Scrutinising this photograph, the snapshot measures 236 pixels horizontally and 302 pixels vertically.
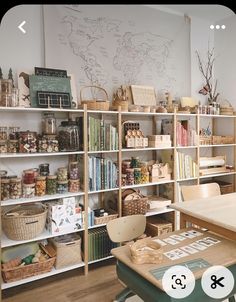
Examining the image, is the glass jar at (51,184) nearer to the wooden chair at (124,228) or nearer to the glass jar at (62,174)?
the glass jar at (62,174)

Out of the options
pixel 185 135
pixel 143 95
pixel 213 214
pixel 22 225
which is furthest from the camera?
pixel 185 135

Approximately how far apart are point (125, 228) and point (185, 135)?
145cm

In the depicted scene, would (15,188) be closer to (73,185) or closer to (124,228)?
(73,185)

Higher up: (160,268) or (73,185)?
(73,185)

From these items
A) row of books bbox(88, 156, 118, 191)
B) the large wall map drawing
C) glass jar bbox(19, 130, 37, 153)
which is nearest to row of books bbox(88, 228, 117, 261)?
row of books bbox(88, 156, 118, 191)

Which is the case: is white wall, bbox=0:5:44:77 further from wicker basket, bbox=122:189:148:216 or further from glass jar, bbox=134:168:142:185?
wicker basket, bbox=122:189:148:216

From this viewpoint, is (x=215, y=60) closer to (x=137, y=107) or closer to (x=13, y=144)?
(x=137, y=107)

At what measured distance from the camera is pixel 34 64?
7.28ft

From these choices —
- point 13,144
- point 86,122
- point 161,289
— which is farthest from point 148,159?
point 161,289

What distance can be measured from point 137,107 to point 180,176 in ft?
2.76

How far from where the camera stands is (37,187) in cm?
207

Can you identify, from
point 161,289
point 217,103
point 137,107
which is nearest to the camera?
point 161,289

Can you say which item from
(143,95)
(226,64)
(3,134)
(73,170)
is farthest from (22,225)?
(226,64)

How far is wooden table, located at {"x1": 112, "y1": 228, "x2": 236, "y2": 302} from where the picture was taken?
1123 mm
